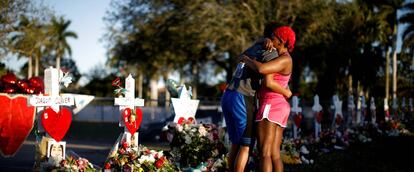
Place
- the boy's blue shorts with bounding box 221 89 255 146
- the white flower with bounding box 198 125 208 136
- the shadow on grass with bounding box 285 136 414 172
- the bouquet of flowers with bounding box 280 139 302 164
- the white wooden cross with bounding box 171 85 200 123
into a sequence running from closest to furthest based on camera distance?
the boy's blue shorts with bounding box 221 89 255 146 → the white flower with bounding box 198 125 208 136 → the white wooden cross with bounding box 171 85 200 123 → the shadow on grass with bounding box 285 136 414 172 → the bouquet of flowers with bounding box 280 139 302 164

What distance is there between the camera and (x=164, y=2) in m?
32.7

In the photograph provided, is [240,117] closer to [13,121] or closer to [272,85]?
[272,85]

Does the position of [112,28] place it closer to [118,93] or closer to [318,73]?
[318,73]

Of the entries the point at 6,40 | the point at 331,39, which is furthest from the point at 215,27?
the point at 6,40

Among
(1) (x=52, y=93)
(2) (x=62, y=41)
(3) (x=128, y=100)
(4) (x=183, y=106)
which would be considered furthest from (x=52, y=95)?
(2) (x=62, y=41)

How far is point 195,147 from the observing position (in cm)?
778

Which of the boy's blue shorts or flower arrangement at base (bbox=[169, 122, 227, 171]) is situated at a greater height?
the boy's blue shorts

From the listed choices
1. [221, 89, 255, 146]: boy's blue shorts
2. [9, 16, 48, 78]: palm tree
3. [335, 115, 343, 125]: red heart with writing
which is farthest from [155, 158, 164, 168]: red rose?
[9, 16, 48, 78]: palm tree

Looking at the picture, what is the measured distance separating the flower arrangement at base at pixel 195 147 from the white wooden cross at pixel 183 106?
24.7 inches

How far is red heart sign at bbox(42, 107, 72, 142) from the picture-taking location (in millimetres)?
6133

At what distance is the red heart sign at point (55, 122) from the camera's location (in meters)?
6.13

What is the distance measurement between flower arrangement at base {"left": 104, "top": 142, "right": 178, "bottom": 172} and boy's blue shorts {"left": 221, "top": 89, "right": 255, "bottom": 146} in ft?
4.88

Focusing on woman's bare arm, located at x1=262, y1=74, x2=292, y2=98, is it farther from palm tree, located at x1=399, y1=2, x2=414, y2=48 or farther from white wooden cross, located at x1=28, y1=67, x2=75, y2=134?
palm tree, located at x1=399, y1=2, x2=414, y2=48

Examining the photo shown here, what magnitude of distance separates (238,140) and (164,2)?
27.7m
